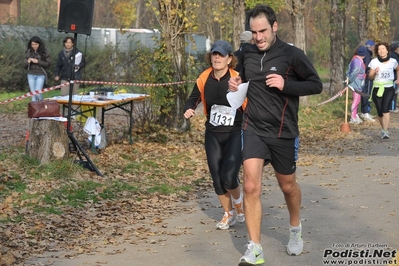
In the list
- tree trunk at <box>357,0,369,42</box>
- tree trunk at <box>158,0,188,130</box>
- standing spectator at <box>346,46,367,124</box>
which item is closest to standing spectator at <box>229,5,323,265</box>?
tree trunk at <box>158,0,188,130</box>

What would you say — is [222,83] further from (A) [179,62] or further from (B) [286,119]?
(A) [179,62]

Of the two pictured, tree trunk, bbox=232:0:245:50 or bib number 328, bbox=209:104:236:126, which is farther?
tree trunk, bbox=232:0:245:50

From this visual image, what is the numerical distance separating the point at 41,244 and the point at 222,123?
7.47 feet

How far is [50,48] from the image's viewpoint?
31.0m

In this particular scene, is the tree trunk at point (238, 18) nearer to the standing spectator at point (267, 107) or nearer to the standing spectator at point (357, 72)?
the standing spectator at point (357, 72)

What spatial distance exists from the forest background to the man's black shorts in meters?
7.50

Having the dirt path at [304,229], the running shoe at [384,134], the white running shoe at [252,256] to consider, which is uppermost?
the running shoe at [384,134]

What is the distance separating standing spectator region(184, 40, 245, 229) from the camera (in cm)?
890

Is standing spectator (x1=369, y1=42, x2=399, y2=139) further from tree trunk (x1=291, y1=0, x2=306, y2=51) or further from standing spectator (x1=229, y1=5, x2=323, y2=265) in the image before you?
standing spectator (x1=229, y1=5, x2=323, y2=265)

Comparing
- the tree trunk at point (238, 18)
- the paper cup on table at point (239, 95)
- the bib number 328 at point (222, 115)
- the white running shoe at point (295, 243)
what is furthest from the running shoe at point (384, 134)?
the paper cup on table at point (239, 95)

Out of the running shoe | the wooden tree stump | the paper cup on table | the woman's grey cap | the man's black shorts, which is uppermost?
the woman's grey cap

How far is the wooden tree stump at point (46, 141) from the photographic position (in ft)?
40.7

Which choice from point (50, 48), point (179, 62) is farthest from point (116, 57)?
point (179, 62)

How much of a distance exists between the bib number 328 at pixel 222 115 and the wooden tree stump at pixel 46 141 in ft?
13.5
